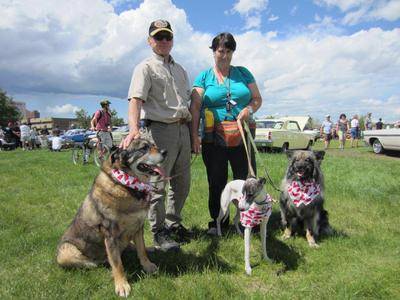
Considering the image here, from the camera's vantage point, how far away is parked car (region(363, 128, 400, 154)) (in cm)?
1588

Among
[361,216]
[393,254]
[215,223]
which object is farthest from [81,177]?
[393,254]

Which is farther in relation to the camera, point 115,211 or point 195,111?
→ point 195,111

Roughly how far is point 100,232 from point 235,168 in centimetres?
209

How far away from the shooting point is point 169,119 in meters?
4.11

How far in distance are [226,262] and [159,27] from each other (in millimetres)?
2792

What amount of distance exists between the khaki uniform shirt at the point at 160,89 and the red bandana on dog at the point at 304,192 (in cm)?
184

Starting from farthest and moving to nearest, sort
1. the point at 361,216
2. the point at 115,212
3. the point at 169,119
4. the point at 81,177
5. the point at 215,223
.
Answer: the point at 81,177 → the point at 361,216 → the point at 215,223 → the point at 169,119 → the point at 115,212

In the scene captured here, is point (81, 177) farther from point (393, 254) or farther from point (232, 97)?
point (393, 254)

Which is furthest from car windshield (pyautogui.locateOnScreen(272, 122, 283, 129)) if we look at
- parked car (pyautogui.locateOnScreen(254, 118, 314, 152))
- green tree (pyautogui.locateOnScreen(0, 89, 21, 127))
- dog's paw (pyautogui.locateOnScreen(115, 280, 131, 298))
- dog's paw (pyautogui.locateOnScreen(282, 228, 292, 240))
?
green tree (pyautogui.locateOnScreen(0, 89, 21, 127))

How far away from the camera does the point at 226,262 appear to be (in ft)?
13.5

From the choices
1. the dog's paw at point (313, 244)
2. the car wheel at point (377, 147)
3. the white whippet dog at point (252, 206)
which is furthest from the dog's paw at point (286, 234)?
the car wheel at point (377, 147)

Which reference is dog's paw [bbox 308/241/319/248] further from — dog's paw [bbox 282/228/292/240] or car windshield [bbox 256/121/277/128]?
car windshield [bbox 256/121/277/128]

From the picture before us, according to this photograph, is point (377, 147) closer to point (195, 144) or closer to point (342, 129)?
point (342, 129)

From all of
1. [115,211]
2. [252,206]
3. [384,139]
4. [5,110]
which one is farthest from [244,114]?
[5,110]
